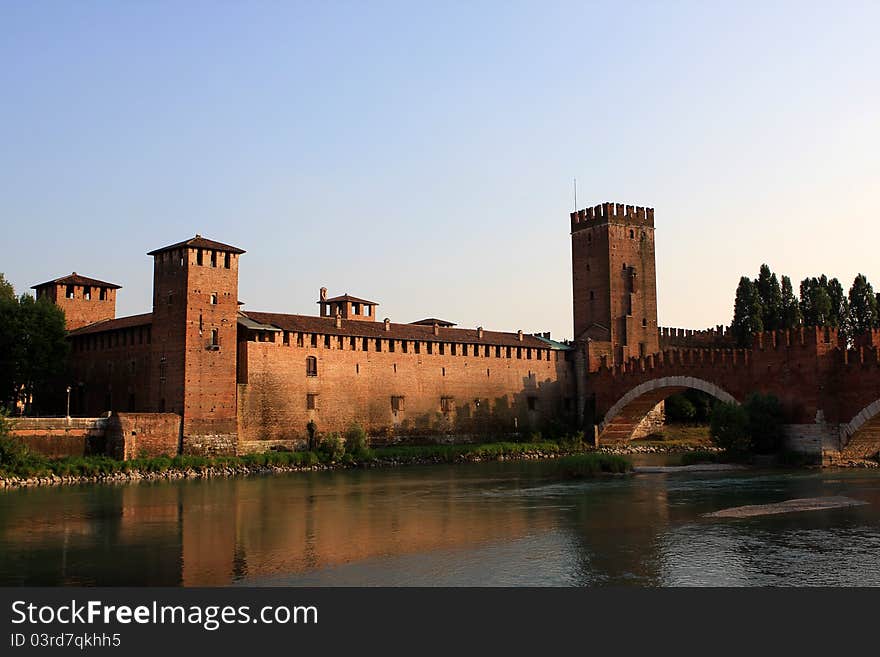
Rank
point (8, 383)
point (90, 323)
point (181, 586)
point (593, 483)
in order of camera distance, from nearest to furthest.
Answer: point (181, 586)
point (593, 483)
point (8, 383)
point (90, 323)

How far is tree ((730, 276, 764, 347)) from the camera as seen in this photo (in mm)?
48094

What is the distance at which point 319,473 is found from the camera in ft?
99.5

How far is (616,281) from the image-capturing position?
153 ft

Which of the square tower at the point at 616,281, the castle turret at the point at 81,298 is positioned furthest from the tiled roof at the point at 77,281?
the square tower at the point at 616,281

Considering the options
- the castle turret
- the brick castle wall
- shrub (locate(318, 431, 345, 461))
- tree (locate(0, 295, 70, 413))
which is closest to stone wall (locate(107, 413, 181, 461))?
the brick castle wall

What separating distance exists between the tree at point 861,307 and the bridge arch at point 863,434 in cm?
1832

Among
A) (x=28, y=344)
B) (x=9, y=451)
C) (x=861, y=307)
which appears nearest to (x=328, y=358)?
(x=28, y=344)

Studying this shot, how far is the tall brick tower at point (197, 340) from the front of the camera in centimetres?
3139

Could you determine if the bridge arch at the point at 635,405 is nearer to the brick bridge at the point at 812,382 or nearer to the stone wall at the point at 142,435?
the brick bridge at the point at 812,382

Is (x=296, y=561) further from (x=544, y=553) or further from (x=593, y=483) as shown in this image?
(x=593, y=483)

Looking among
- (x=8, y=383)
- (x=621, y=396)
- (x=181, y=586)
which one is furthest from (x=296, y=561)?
(x=621, y=396)

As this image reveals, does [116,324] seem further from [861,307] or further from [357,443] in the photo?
[861,307]
